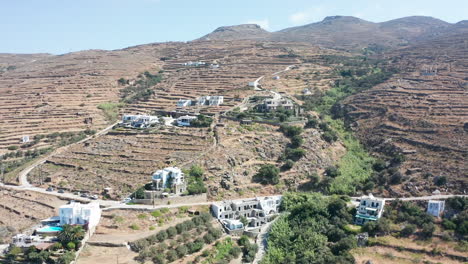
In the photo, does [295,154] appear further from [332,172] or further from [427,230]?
[427,230]

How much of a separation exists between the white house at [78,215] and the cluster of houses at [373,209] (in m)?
21.3

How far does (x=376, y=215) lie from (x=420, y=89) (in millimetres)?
33791

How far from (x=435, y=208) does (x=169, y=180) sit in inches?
889

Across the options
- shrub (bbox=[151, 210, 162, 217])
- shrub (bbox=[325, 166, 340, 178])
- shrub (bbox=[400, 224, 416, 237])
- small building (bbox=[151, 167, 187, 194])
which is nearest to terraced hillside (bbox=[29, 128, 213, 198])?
small building (bbox=[151, 167, 187, 194])

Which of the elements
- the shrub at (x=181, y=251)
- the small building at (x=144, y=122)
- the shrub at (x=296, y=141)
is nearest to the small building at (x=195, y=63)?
the small building at (x=144, y=122)

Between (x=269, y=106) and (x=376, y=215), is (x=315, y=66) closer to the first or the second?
(x=269, y=106)

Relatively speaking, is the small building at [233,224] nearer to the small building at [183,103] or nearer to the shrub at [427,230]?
the shrub at [427,230]

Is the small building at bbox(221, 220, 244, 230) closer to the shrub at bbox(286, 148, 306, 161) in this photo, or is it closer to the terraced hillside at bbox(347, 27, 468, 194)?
the shrub at bbox(286, 148, 306, 161)

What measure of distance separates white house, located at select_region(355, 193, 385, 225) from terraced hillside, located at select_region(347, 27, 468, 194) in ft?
20.3

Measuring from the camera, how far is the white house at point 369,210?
35.1m

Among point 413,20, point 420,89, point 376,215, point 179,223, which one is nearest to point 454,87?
point 420,89

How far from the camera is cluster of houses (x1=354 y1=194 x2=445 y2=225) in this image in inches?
1379

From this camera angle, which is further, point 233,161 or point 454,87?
point 454,87

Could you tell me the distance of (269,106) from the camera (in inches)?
2163
